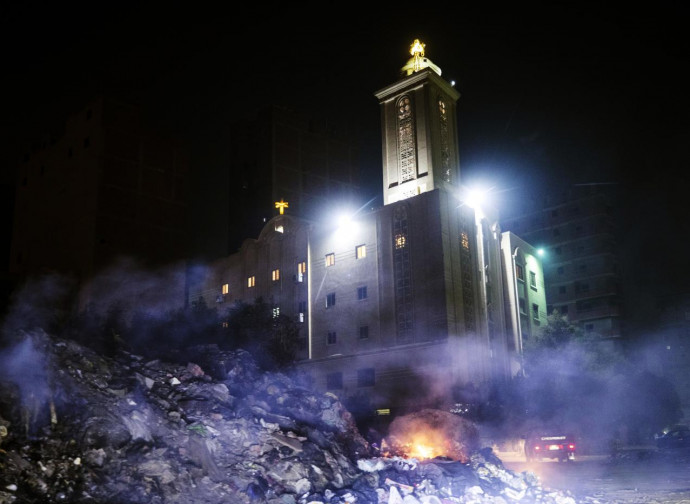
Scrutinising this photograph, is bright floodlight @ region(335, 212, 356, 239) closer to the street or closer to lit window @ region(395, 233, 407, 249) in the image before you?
lit window @ region(395, 233, 407, 249)

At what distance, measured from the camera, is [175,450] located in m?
13.0

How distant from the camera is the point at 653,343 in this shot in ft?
169

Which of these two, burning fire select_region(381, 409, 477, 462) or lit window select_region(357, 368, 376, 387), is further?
lit window select_region(357, 368, 376, 387)

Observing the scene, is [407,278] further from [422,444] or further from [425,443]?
[422,444]

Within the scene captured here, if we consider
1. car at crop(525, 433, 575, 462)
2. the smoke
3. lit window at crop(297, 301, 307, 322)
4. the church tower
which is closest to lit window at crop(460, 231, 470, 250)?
the church tower

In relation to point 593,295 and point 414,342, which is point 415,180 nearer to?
point 414,342

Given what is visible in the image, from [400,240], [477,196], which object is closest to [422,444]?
[400,240]

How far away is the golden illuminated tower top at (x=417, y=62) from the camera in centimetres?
3962

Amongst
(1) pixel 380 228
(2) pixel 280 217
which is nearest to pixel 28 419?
(1) pixel 380 228

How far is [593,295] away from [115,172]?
141ft

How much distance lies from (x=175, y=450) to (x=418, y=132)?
93.4ft

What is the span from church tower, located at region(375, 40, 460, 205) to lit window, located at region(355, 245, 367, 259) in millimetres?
3376

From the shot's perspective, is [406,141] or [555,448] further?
[406,141]

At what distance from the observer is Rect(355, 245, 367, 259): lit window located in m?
37.0
